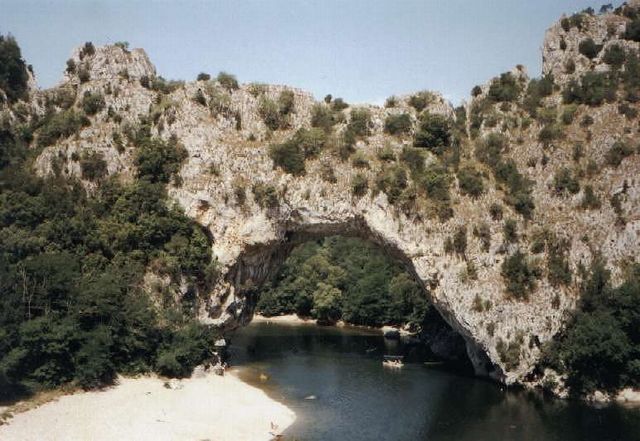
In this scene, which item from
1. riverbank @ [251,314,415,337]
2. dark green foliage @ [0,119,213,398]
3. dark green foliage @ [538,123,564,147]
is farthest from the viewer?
riverbank @ [251,314,415,337]

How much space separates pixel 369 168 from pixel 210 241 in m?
17.9

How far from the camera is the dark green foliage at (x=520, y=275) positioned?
55.5m

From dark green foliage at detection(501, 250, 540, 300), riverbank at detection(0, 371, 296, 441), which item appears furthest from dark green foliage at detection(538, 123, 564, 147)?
riverbank at detection(0, 371, 296, 441)

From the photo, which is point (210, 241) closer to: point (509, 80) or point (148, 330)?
point (148, 330)

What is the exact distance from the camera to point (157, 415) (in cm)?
4384

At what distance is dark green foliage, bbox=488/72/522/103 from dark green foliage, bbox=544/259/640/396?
81.6ft

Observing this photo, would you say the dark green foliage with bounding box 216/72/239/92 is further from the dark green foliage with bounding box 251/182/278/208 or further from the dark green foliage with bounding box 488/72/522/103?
the dark green foliage with bounding box 488/72/522/103

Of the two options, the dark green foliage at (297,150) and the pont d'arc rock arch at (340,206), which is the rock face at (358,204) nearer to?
the pont d'arc rock arch at (340,206)

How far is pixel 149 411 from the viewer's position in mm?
44375

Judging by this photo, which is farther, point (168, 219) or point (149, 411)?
point (168, 219)

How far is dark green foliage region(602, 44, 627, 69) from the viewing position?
66688 millimetres

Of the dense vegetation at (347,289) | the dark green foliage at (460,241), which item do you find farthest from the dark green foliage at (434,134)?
the dense vegetation at (347,289)

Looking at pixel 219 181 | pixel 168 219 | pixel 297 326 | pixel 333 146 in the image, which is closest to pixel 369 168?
pixel 333 146

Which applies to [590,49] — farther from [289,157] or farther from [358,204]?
[289,157]
